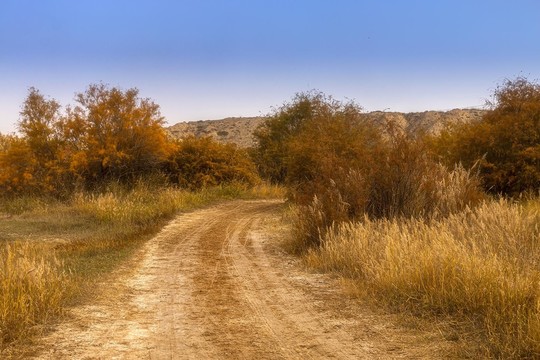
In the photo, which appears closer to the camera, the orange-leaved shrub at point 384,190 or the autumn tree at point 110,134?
the orange-leaved shrub at point 384,190

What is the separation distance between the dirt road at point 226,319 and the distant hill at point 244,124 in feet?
211

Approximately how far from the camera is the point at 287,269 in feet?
37.2

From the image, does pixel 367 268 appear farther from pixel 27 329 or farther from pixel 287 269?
pixel 27 329

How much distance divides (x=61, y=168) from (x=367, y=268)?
852 inches

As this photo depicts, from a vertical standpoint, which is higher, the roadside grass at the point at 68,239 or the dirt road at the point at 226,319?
the roadside grass at the point at 68,239

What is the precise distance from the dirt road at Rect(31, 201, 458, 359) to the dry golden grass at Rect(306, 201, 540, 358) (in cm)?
59

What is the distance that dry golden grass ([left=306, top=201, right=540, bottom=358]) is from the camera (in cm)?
622

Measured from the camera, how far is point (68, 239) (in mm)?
15594

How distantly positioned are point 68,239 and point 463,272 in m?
11.6

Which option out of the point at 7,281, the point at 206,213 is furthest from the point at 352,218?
the point at 206,213

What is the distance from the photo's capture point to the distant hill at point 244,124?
77750 millimetres

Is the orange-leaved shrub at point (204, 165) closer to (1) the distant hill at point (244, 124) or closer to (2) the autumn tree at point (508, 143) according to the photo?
(2) the autumn tree at point (508, 143)

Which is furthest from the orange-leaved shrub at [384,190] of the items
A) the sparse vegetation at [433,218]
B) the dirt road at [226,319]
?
the dirt road at [226,319]

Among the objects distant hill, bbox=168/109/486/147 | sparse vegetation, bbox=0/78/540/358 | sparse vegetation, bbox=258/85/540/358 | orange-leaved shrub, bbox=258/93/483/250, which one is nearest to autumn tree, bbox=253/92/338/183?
sparse vegetation, bbox=0/78/540/358
